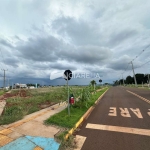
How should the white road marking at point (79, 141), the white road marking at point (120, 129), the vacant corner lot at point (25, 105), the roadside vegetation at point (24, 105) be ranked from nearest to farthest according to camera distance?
the white road marking at point (79, 141)
the white road marking at point (120, 129)
the roadside vegetation at point (24, 105)
the vacant corner lot at point (25, 105)

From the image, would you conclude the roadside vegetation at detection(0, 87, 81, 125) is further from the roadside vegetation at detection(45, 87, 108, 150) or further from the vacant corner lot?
the roadside vegetation at detection(45, 87, 108, 150)

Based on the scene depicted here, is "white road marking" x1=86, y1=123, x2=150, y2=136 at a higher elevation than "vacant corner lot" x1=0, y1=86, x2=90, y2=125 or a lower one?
lower

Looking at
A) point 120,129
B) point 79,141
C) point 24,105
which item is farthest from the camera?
point 24,105

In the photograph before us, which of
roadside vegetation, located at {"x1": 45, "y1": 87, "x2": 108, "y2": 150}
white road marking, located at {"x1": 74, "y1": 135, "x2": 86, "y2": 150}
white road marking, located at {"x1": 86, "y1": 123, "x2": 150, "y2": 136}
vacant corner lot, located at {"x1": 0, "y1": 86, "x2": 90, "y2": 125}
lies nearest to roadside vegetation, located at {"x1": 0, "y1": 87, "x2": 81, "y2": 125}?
vacant corner lot, located at {"x1": 0, "y1": 86, "x2": 90, "y2": 125}

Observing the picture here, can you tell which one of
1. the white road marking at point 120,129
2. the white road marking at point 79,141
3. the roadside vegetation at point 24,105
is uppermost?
the roadside vegetation at point 24,105

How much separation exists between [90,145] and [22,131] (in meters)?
2.54

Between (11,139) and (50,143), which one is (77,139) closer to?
(50,143)

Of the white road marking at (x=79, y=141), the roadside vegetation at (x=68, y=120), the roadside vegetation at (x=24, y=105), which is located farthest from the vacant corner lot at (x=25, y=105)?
the white road marking at (x=79, y=141)

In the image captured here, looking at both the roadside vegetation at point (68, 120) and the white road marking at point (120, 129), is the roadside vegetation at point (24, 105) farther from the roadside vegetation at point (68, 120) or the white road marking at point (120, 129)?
the white road marking at point (120, 129)

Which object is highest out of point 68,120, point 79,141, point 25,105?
point 25,105

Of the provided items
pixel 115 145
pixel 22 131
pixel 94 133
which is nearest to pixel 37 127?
pixel 22 131

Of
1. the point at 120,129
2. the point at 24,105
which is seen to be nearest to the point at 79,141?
the point at 120,129

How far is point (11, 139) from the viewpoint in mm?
5031

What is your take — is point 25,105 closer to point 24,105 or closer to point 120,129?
point 24,105
